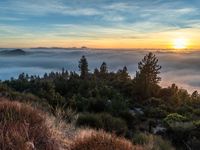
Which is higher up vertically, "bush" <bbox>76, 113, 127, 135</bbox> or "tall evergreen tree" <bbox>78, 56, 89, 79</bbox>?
"bush" <bbox>76, 113, 127, 135</bbox>

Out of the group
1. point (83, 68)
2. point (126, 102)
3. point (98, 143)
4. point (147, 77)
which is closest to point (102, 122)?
point (98, 143)

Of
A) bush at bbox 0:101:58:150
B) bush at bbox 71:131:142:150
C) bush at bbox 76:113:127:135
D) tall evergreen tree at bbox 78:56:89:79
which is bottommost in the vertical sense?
tall evergreen tree at bbox 78:56:89:79

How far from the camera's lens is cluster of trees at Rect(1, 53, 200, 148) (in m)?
15.9

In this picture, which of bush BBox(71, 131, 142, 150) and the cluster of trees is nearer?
bush BBox(71, 131, 142, 150)

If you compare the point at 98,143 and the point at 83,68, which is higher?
the point at 98,143

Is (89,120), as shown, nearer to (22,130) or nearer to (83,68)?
(22,130)

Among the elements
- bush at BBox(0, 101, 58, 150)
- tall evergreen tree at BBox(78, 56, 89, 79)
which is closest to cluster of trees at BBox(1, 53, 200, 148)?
tall evergreen tree at BBox(78, 56, 89, 79)

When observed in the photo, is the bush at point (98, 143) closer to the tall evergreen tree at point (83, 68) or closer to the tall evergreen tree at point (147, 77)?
the tall evergreen tree at point (147, 77)

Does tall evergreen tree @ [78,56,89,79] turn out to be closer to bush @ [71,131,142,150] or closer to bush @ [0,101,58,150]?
bush @ [0,101,58,150]

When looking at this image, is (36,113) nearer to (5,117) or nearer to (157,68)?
(5,117)

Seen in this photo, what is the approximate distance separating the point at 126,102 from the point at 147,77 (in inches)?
631

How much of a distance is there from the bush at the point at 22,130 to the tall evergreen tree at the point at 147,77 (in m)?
33.5

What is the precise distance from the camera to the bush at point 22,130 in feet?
20.9

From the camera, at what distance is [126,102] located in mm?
28750
